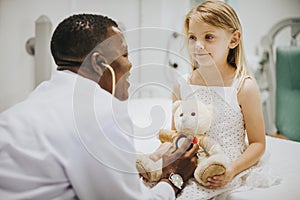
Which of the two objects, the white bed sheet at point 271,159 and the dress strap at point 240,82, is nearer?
the white bed sheet at point 271,159

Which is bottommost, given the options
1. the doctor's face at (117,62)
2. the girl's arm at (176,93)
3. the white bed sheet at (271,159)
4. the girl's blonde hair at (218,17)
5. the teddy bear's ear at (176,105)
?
the white bed sheet at (271,159)

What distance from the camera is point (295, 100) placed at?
82.7 inches

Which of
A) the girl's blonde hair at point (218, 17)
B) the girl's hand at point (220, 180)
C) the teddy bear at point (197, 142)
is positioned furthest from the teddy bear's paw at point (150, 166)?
the girl's blonde hair at point (218, 17)

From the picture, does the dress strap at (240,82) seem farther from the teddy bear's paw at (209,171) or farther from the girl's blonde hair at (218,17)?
the teddy bear's paw at (209,171)

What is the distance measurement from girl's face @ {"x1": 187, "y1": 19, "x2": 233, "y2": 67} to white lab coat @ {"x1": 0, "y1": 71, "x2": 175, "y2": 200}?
1.15 feet

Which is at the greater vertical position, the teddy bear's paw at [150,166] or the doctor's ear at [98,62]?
the doctor's ear at [98,62]

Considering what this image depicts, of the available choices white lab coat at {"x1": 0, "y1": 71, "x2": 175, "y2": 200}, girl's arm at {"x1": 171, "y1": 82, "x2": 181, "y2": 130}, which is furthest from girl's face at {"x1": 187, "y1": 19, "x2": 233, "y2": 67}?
white lab coat at {"x1": 0, "y1": 71, "x2": 175, "y2": 200}

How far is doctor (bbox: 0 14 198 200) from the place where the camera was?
88cm

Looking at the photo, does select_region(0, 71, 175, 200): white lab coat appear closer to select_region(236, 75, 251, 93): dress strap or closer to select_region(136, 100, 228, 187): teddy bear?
select_region(136, 100, 228, 187): teddy bear

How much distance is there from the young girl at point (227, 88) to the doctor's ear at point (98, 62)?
27 centimetres

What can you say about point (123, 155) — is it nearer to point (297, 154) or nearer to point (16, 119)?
point (16, 119)

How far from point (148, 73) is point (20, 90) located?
910 millimetres

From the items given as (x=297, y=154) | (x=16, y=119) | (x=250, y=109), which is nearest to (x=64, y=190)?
(x=16, y=119)

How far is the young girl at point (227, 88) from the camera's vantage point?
1.15 meters
